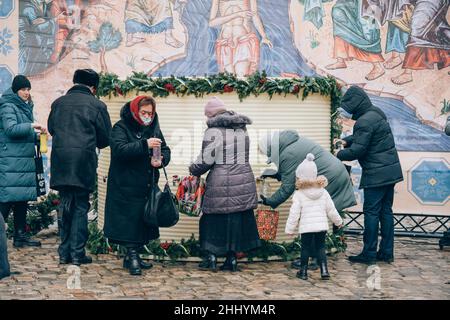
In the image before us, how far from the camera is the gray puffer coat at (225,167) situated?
9.68m

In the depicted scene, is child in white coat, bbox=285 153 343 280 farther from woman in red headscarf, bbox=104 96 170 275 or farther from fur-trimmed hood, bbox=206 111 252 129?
woman in red headscarf, bbox=104 96 170 275

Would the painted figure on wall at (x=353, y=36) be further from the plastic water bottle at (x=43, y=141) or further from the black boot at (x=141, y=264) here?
the black boot at (x=141, y=264)

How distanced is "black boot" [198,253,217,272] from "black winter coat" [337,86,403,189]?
187cm

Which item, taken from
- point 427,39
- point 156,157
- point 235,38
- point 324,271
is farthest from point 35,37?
point 324,271

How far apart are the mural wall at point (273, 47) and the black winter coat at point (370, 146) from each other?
16.5 ft

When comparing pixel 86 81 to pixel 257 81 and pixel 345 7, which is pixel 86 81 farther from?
pixel 345 7

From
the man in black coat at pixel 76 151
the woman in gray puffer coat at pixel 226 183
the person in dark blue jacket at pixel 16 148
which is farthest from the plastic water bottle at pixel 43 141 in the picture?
the woman in gray puffer coat at pixel 226 183

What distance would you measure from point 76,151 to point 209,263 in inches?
73.3

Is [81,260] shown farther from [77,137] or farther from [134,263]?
[77,137]

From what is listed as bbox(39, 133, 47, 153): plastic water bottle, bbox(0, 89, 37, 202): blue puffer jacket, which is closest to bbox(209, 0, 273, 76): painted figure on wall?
bbox(0, 89, 37, 202): blue puffer jacket

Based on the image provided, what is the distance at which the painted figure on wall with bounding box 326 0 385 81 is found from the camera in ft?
51.2

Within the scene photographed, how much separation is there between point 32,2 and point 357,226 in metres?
6.95

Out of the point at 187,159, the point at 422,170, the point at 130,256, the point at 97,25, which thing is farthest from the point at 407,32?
the point at 130,256

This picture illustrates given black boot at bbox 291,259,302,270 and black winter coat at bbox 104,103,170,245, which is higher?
black winter coat at bbox 104,103,170,245
